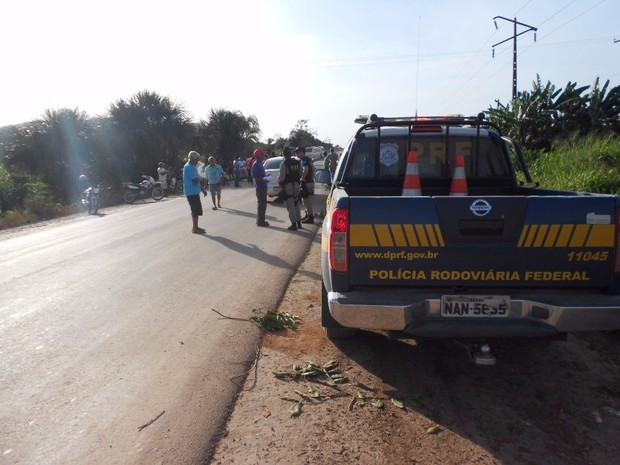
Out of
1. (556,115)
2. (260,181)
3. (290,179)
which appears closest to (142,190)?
(260,181)

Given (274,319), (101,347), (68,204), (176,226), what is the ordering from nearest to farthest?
(101,347) < (274,319) < (176,226) < (68,204)

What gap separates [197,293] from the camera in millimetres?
6562

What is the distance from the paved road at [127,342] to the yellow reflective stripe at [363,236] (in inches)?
60.8

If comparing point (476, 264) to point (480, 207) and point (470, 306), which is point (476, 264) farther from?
point (480, 207)

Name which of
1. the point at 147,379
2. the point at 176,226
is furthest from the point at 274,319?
the point at 176,226

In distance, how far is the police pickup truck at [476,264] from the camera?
3.44m

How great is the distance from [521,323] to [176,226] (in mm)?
10310

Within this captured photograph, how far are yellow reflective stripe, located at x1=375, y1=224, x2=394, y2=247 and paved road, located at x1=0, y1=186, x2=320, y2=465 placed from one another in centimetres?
167

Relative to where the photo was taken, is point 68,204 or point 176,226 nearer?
point 176,226

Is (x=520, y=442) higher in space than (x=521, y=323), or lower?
lower

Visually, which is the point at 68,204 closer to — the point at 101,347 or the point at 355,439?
the point at 101,347

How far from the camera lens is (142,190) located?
22688mm

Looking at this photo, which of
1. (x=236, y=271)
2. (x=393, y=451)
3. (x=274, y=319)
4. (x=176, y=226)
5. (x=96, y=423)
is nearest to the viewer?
(x=393, y=451)

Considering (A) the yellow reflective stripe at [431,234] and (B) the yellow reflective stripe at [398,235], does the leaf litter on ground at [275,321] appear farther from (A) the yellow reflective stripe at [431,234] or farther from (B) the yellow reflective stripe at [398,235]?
(A) the yellow reflective stripe at [431,234]
